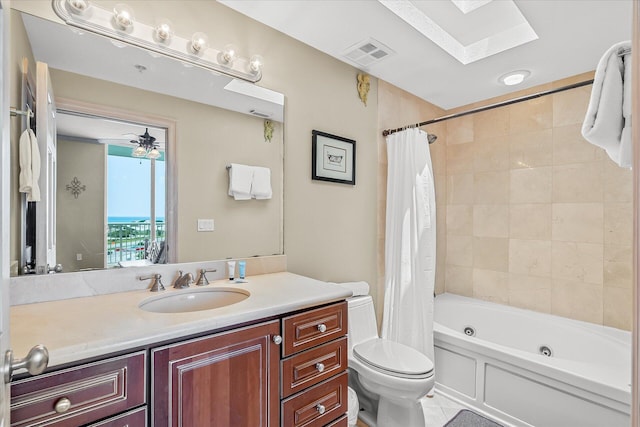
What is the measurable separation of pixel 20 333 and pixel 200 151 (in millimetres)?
1012

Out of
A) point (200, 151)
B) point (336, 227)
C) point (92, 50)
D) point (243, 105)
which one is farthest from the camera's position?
Result: point (336, 227)

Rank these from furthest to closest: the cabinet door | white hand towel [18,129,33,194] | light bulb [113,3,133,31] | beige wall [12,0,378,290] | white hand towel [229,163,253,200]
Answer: white hand towel [229,163,253,200] < beige wall [12,0,378,290] < light bulb [113,3,133,31] < white hand towel [18,129,33,194] < the cabinet door

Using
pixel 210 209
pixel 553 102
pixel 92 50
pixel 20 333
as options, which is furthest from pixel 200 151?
pixel 553 102

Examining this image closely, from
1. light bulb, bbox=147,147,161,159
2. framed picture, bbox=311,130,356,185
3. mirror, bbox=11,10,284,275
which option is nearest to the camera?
mirror, bbox=11,10,284,275

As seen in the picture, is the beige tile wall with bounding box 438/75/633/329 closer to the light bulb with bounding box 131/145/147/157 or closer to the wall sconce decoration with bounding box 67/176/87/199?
the light bulb with bounding box 131/145/147/157

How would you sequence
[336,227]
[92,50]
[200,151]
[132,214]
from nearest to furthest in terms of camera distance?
[92,50] < [132,214] < [200,151] < [336,227]

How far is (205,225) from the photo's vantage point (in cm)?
163

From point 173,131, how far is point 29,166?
0.57m

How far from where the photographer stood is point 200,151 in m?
1.61

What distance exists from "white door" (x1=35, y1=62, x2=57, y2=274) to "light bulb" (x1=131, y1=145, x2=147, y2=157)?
11.0 inches

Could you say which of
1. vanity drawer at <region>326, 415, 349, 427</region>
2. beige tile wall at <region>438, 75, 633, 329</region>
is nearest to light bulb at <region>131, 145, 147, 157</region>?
vanity drawer at <region>326, 415, 349, 427</region>

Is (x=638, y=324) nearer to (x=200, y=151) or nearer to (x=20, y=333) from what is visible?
(x=20, y=333)

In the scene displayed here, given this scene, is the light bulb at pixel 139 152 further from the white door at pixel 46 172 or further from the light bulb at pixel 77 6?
the light bulb at pixel 77 6

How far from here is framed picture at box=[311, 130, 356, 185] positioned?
208 cm
